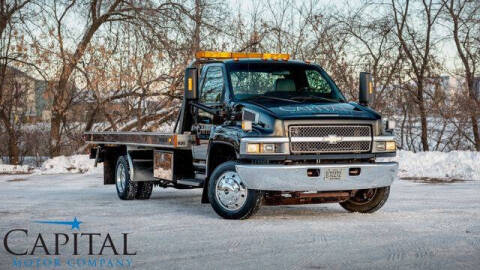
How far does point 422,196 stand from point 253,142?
524 cm

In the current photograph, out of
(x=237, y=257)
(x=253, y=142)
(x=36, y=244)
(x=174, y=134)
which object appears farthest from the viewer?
(x=174, y=134)

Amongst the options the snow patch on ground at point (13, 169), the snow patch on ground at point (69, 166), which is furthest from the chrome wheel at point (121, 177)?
the snow patch on ground at point (13, 169)

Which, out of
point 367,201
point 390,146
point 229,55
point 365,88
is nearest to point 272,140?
point 390,146

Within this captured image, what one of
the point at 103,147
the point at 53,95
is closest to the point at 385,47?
the point at 53,95

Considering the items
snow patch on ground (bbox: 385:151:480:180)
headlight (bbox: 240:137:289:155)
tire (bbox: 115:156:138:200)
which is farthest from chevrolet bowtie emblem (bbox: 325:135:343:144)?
snow patch on ground (bbox: 385:151:480:180)

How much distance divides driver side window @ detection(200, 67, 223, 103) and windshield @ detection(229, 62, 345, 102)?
0.22 meters

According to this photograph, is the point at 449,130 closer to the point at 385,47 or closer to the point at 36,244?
the point at 385,47

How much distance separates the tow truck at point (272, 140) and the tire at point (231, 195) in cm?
1

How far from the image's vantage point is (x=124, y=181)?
46.5ft

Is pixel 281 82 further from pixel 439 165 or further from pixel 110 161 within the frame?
pixel 439 165

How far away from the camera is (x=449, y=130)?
80.8ft

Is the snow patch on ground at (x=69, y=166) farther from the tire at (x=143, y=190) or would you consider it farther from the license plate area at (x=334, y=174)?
the license plate area at (x=334, y=174)

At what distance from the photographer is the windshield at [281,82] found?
11.4 m

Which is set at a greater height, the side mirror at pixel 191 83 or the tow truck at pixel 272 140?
the side mirror at pixel 191 83
